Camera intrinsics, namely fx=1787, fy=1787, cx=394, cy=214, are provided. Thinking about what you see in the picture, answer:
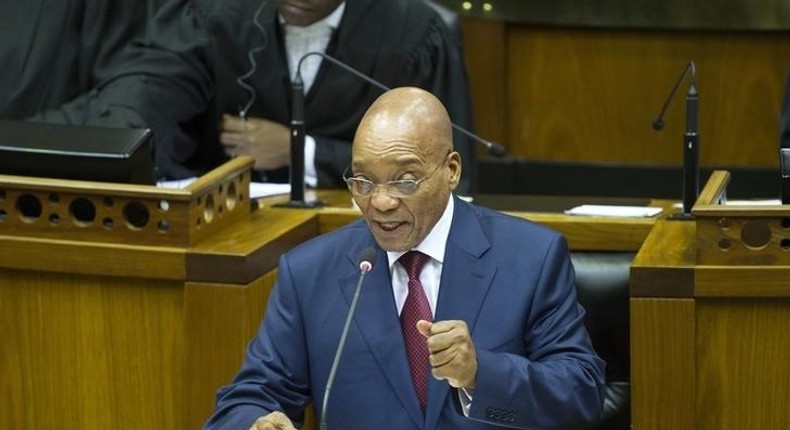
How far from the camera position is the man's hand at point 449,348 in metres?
2.73

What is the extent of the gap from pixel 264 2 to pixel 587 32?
176 cm

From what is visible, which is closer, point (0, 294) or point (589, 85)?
point (0, 294)

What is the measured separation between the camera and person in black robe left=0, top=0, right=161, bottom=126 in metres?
4.85

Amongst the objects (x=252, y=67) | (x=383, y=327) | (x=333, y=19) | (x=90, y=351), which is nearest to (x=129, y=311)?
(x=90, y=351)

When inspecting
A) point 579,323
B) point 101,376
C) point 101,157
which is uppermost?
point 101,157

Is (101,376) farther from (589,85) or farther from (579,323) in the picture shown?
(589,85)

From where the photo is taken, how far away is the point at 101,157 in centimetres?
369

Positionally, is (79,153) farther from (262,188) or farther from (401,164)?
(401,164)

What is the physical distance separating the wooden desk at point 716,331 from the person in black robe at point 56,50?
6.57 ft

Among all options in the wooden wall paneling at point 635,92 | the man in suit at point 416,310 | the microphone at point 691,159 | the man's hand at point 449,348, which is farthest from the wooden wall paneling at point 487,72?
the man's hand at point 449,348

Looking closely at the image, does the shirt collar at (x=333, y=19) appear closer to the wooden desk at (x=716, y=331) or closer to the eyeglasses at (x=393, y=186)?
the wooden desk at (x=716, y=331)

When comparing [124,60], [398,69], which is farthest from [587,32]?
[124,60]

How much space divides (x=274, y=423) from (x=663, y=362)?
908 millimetres

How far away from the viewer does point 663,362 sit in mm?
3373
